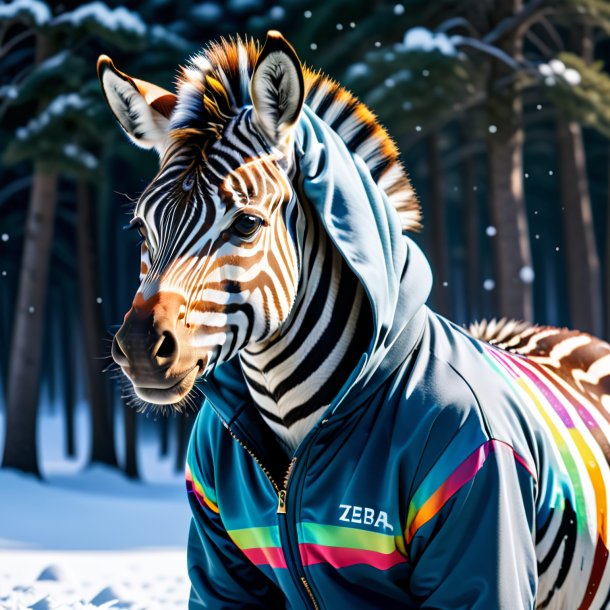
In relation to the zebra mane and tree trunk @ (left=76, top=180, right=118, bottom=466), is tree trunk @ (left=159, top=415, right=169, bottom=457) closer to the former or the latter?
tree trunk @ (left=76, top=180, right=118, bottom=466)

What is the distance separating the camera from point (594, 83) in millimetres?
11258

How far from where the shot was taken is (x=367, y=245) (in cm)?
219

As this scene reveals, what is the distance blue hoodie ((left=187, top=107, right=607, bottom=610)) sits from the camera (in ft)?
6.97

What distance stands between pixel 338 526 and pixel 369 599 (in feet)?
0.68

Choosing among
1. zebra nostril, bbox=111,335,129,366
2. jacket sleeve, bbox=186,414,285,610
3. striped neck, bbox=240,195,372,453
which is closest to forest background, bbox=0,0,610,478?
jacket sleeve, bbox=186,414,285,610

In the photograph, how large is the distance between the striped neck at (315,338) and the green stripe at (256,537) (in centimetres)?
26

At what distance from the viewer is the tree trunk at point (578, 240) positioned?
13484mm

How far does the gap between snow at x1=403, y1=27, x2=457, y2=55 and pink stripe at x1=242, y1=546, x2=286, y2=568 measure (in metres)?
9.16

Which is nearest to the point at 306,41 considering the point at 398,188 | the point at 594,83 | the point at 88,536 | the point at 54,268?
the point at 594,83

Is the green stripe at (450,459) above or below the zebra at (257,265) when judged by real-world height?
below

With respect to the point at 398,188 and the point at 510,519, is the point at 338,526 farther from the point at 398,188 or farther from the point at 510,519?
the point at 398,188

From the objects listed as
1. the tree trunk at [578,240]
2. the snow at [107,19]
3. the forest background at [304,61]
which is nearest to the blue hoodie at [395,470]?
the forest background at [304,61]

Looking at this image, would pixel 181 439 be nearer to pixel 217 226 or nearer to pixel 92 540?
pixel 92 540

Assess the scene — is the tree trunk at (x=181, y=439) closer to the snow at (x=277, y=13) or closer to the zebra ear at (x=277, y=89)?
the snow at (x=277, y=13)
